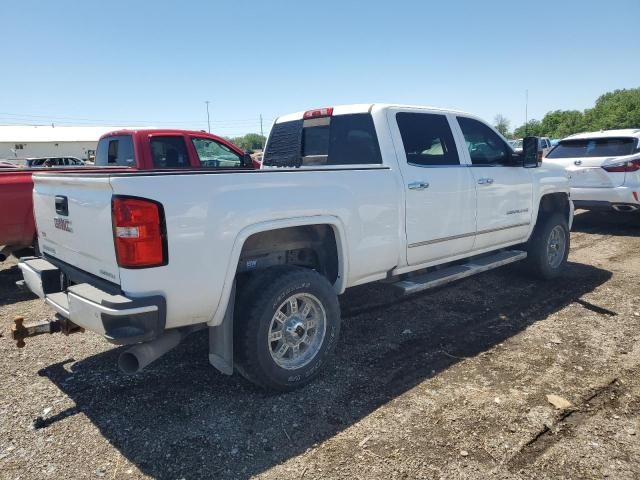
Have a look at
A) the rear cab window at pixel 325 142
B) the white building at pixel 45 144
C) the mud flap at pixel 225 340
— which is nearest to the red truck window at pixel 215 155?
the rear cab window at pixel 325 142

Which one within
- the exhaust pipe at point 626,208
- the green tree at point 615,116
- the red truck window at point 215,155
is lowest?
the exhaust pipe at point 626,208

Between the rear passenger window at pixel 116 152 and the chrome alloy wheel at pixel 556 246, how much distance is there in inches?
235

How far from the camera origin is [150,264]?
2689 mm

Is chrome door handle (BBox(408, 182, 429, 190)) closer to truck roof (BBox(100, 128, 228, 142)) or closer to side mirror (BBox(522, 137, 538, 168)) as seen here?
side mirror (BBox(522, 137, 538, 168))

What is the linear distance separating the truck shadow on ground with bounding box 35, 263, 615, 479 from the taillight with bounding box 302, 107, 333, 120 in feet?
6.72

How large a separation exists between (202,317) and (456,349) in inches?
90.6

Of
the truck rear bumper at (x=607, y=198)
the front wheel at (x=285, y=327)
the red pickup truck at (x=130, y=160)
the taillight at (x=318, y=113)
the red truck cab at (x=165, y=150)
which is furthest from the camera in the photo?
the truck rear bumper at (x=607, y=198)

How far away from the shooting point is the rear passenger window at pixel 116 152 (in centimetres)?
735

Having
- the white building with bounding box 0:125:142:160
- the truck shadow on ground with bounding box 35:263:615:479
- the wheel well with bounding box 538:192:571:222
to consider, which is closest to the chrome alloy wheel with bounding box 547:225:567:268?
the wheel well with bounding box 538:192:571:222

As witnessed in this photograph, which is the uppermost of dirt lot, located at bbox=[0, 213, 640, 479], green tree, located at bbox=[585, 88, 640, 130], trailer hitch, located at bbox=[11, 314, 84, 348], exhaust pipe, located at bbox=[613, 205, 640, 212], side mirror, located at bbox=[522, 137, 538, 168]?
green tree, located at bbox=[585, 88, 640, 130]

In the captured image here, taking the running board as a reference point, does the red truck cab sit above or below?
above

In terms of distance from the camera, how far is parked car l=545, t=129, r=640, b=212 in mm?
8438

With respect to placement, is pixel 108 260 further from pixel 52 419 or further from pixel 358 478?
pixel 358 478

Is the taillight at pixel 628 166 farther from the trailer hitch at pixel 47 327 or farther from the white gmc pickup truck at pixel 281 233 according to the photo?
the trailer hitch at pixel 47 327
